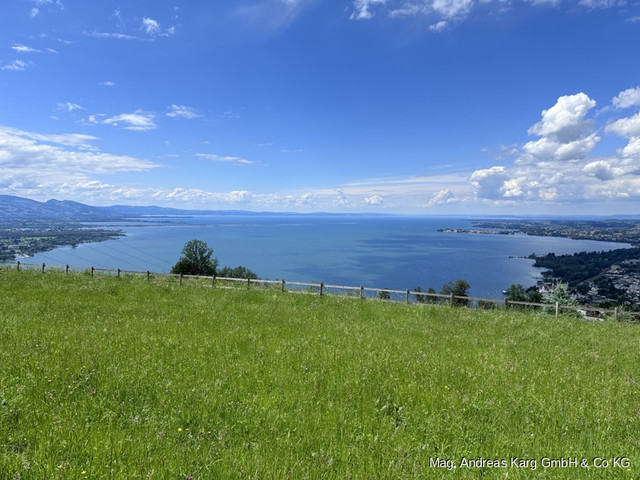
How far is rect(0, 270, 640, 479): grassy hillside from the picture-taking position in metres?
4.34

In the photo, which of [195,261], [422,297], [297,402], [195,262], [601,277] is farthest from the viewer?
[601,277]

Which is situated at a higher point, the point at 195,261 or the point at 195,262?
the point at 195,261

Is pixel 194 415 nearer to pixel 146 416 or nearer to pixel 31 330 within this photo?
pixel 146 416

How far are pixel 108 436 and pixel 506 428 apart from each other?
252 inches

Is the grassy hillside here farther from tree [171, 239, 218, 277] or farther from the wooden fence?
tree [171, 239, 218, 277]

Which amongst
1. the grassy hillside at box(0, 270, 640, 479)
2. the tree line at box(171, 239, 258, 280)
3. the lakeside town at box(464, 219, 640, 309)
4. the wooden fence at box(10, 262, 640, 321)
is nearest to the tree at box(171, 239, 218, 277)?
the tree line at box(171, 239, 258, 280)

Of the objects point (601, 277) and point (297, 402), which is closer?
point (297, 402)

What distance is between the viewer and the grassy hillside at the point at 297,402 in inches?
171

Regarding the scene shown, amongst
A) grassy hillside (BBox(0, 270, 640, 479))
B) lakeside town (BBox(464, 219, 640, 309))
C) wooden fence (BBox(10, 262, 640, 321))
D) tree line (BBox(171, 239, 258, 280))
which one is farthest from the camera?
lakeside town (BBox(464, 219, 640, 309))

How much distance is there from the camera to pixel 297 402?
6.22m

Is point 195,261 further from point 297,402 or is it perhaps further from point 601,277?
point 601,277

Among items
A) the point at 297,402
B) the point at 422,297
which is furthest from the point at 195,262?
the point at 297,402

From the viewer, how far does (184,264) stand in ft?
182

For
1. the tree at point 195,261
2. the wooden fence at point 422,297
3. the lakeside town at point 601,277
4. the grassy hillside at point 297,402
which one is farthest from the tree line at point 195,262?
the lakeside town at point 601,277
